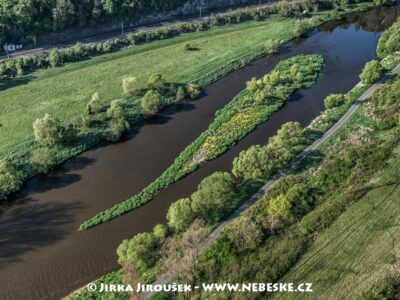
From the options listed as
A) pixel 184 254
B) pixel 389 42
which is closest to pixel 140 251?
pixel 184 254

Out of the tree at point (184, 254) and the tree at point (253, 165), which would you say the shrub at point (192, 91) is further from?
the tree at point (184, 254)

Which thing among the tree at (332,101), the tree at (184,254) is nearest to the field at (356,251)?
the tree at (184,254)

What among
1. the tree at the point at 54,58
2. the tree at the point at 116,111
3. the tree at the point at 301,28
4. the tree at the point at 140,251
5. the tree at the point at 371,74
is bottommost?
the tree at the point at 140,251

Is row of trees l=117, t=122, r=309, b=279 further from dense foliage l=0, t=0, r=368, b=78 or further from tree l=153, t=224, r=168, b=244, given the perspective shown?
dense foliage l=0, t=0, r=368, b=78

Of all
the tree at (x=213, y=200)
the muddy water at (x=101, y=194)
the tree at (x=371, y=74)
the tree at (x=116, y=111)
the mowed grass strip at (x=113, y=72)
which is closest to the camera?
the muddy water at (x=101, y=194)

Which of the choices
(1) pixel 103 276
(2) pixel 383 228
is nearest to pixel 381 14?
(2) pixel 383 228

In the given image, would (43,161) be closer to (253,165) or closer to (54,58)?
(253,165)
